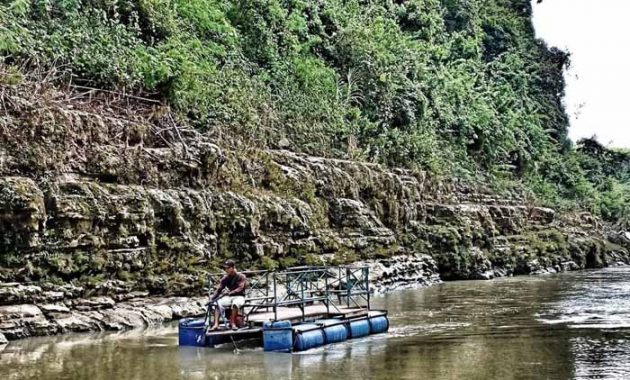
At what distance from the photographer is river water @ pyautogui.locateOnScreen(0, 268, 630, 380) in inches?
482

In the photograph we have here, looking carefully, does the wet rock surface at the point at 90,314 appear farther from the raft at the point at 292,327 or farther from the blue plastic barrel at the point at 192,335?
the blue plastic barrel at the point at 192,335

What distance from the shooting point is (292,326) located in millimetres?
15016

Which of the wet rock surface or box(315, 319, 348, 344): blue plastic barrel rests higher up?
the wet rock surface

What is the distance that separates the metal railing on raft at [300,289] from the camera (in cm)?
1666

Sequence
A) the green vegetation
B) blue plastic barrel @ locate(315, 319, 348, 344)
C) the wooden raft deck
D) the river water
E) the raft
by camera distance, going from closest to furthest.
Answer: the river water
the raft
blue plastic barrel @ locate(315, 319, 348, 344)
the wooden raft deck
the green vegetation

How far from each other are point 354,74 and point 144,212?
1938cm

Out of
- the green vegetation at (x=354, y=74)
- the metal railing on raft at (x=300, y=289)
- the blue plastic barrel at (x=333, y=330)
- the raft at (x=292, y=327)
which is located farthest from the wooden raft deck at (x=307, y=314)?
the green vegetation at (x=354, y=74)

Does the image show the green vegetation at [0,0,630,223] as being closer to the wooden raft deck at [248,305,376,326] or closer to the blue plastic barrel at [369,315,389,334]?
the wooden raft deck at [248,305,376,326]

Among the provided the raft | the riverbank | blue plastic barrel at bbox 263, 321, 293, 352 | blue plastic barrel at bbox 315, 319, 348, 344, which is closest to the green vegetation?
the riverbank

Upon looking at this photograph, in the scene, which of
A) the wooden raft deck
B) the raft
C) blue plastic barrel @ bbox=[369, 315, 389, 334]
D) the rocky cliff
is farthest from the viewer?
Answer: the rocky cliff

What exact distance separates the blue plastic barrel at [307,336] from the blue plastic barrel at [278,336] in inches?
4.9

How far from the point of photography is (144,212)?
19859 millimetres

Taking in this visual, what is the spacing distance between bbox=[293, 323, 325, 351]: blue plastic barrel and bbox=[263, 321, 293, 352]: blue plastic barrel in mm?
124

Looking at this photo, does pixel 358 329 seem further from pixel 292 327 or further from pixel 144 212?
pixel 144 212
